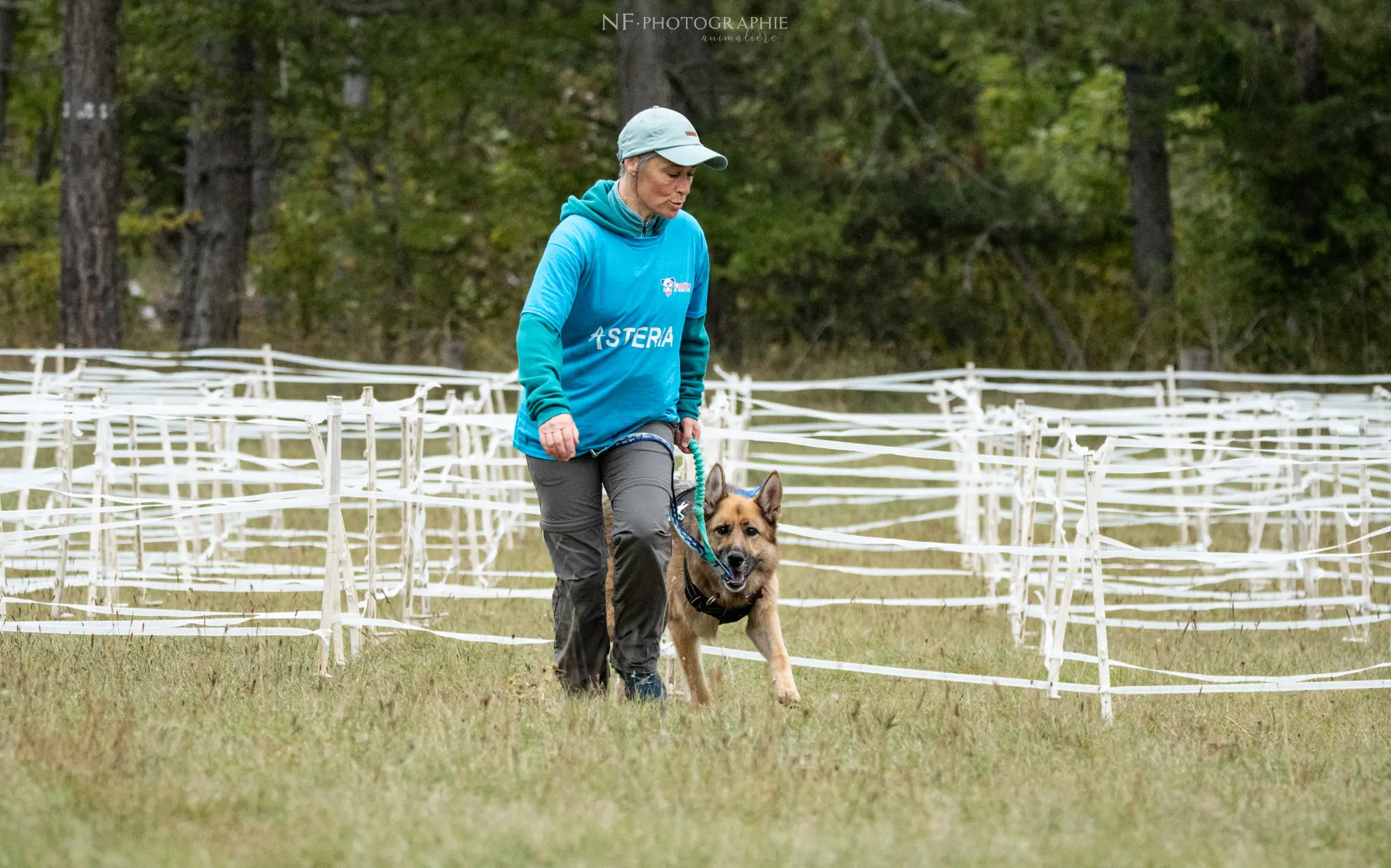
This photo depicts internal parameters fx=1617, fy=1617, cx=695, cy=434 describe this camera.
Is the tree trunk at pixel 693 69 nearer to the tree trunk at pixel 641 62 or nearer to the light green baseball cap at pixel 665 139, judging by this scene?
the tree trunk at pixel 641 62

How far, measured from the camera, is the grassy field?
402 centimetres

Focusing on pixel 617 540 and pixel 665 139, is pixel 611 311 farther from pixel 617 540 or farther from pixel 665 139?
pixel 617 540

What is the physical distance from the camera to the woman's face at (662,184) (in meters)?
5.34

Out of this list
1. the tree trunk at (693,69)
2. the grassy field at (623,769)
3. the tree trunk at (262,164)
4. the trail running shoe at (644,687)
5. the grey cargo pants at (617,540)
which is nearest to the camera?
the grassy field at (623,769)

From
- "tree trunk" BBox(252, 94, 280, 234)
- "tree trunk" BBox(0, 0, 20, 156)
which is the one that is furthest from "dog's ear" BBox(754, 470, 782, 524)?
"tree trunk" BBox(0, 0, 20, 156)

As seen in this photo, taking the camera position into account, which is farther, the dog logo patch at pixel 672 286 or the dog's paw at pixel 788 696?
the dog's paw at pixel 788 696

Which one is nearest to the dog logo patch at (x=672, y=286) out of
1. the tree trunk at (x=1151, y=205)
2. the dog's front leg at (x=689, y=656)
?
the dog's front leg at (x=689, y=656)

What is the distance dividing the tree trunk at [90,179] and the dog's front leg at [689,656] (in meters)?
14.9

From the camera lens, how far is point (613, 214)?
5426 millimetres

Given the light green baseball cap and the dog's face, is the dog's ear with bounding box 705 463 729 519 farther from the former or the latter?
the light green baseball cap

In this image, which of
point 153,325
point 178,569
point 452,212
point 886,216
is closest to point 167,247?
point 153,325

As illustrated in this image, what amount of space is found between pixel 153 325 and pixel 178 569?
67.5 feet

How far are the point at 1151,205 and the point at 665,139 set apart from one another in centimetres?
1967

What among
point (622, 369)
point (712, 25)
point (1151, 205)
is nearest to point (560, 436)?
point (622, 369)
